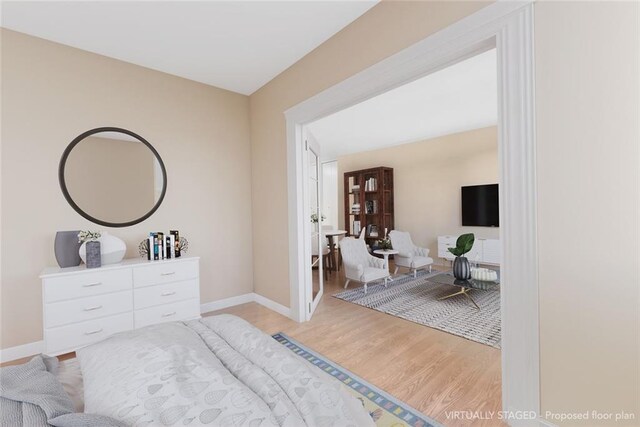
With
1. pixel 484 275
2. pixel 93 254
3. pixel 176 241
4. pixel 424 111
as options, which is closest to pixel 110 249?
pixel 93 254

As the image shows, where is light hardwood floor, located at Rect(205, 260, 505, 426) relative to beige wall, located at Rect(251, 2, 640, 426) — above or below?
below

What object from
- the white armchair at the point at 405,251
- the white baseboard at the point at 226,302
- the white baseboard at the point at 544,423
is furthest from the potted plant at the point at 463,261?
the white baseboard at the point at 226,302

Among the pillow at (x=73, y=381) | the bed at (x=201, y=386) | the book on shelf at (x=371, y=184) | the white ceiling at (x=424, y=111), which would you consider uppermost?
the white ceiling at (x=424, y=111)

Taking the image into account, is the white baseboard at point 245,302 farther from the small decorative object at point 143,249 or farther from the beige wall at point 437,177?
the beige wall at point 437,177

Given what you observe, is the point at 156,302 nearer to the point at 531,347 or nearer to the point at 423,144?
the point at 531,347

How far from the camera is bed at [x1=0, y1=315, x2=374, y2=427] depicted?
2.69ft

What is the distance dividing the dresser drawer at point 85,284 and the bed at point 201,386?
4.21 feet

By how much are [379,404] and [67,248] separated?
9.28 feet

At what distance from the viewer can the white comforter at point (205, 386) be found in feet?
2.69

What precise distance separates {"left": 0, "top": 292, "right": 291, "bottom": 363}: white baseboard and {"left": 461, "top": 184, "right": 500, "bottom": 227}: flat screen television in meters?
3.99

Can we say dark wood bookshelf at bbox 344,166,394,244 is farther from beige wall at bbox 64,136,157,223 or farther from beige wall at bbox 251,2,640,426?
beige wall at bbox 251,2,640,426

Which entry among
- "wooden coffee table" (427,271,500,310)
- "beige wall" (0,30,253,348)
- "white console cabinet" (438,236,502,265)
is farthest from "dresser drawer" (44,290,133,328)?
"white console cabinet" (438,236,502,265)

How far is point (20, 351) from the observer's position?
2414 millimetres

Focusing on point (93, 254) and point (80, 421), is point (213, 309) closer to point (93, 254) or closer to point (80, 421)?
point (93, 254)
